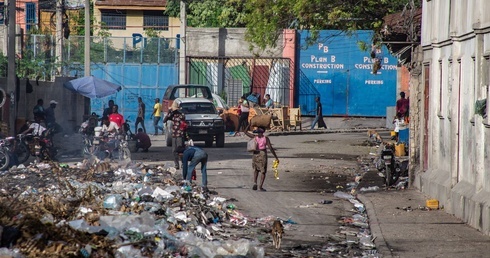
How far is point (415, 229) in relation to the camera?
13766 millimetres

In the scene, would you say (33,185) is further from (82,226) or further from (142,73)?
(142,73)

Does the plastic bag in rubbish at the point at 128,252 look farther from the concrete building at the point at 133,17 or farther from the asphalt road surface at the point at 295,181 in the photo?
the concrete building at the point at 133,17

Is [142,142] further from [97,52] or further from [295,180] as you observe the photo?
[97,52]

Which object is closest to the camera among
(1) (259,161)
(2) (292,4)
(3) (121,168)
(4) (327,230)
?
(4) (327,230)

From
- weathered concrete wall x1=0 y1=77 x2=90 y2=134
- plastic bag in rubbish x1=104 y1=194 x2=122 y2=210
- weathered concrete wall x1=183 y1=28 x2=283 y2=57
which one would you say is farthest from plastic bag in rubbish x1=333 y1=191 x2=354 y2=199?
weathered concrete wall x1=183 y1=28 x2=283 y2=57

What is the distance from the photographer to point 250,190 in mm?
18906

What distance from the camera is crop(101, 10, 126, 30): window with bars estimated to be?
6100cm

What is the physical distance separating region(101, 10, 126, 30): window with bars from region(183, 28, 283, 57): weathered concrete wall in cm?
1673

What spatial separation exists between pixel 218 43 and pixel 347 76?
6.74 m

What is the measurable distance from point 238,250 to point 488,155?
4.57 m

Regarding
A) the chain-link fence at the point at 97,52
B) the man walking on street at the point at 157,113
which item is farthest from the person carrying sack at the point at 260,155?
the chain-link fence at the point at 97,52

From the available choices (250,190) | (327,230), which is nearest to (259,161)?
(250,190)

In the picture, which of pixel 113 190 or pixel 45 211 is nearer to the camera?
pixel 45 211

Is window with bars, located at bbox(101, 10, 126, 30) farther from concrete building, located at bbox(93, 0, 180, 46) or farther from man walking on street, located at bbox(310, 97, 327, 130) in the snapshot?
man walking on street, located at bbox(310, 97, 327, 130)
